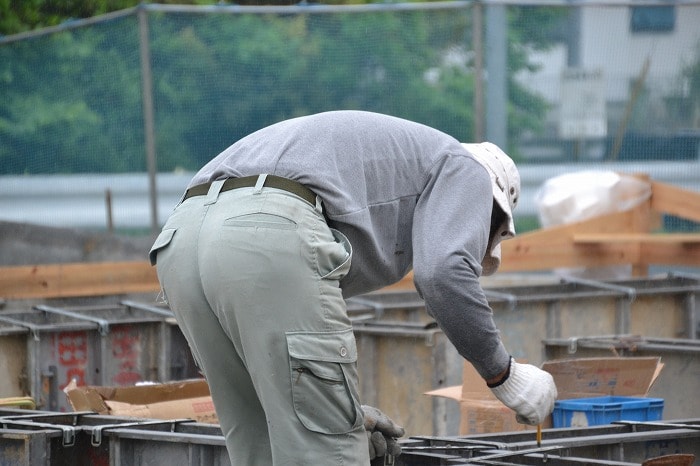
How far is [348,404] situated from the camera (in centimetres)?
339

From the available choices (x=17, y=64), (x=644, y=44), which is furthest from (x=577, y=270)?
(x=17, y=64)

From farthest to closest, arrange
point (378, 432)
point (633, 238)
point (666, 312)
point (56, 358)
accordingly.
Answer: point (633, 238) → point (666, 312) → point (56, 358) → point (378, 432)

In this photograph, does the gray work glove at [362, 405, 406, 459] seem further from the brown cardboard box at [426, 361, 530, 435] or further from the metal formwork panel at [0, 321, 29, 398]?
the metal formwork panel at [0, 321, 29, 398]

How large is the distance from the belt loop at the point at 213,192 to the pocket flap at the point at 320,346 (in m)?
0.45

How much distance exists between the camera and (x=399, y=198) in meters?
3.60

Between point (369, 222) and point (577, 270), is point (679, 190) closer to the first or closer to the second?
point (577, 270)

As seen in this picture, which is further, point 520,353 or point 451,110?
point 451,110

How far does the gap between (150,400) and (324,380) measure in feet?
8.21

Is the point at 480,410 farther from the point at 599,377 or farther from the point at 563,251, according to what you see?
the point at 563,251

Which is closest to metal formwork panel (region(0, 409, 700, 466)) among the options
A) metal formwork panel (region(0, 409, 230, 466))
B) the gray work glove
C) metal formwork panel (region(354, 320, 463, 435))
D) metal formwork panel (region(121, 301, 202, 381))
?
metal formwork panel (region(0, 409, 230, 466))

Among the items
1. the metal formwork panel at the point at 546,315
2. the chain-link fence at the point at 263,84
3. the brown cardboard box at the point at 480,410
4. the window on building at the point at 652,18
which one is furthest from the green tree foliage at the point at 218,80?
the brown cardboard box at the point at 480,410

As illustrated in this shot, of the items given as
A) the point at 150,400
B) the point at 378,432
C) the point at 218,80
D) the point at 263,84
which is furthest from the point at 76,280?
the point at 378,432

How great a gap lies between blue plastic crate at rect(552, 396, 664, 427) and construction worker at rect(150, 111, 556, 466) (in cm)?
143

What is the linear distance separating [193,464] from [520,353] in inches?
141
